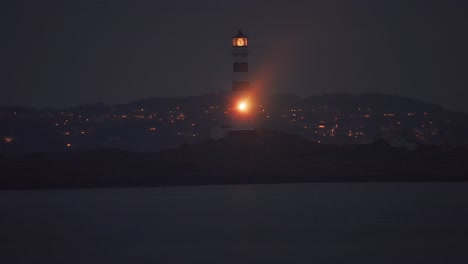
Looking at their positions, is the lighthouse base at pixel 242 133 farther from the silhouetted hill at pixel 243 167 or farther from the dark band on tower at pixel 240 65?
the dark band on tower at pixel 240 65

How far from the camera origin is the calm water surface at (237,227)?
1522 inches

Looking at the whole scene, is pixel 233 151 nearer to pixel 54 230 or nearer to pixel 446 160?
pixel 446 160

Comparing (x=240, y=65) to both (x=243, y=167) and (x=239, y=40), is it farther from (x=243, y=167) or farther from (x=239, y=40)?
(x=243, y=167)

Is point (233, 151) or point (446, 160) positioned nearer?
point (233, 151)

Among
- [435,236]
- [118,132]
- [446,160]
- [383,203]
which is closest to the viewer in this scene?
[435,236]

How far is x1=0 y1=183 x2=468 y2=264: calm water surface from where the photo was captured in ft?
127

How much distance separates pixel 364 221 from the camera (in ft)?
169

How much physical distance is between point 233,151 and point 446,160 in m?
18.4

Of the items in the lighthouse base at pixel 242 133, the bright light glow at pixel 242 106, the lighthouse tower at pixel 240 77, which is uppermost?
the lighthouse tower at pixel 240 77

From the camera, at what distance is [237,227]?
162 ft

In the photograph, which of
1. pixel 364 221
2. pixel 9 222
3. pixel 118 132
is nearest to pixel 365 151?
pixel 364 221

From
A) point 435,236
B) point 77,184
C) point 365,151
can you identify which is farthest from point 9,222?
point 365,151

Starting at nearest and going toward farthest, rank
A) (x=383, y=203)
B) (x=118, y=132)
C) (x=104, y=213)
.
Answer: (x=104, y=213), (x=383, y=203), (x=118, y=132)

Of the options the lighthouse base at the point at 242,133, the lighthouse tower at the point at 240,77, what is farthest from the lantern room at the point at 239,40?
the lighthouse base at the point at 242,133
